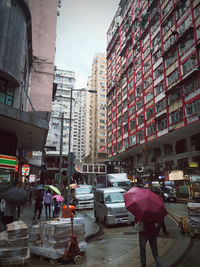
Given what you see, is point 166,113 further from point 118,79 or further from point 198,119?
point 118,79

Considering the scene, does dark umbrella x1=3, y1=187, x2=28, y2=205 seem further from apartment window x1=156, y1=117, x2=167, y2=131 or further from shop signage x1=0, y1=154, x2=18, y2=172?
apartment window x1=156, y1=117, x2=167, y2=131

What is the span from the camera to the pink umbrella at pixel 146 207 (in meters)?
4.41

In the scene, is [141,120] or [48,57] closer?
[48,57]

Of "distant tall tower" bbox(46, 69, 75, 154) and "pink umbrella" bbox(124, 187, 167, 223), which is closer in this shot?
"pink umbrella" bbox(124, 187, 167, 223)

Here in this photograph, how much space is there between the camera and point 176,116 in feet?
93.8

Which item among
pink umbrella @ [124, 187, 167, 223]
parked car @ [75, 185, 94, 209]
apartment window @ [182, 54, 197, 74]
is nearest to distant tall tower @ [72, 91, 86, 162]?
apartment window @ [182, 54, 197, 74]

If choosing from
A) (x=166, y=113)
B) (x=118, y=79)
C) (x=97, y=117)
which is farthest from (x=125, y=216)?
(x=97, y=117)

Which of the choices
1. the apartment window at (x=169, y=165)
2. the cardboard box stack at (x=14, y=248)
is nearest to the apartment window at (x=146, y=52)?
the apartment window at (x=169, y=165)

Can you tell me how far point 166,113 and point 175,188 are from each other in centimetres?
1049

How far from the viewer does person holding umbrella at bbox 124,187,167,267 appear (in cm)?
443

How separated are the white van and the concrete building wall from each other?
74.8ft

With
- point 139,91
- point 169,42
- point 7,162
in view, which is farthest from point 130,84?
point 7,162

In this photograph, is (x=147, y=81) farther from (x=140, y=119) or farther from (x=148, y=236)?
(x=148, y=236)

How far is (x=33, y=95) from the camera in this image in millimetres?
31859
